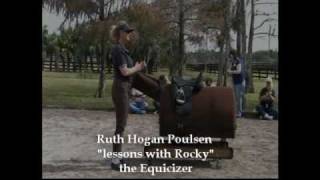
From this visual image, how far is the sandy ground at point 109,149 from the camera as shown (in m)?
5.33

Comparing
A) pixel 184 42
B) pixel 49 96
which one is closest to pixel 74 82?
pixel 49 96

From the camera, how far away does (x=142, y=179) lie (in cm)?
508

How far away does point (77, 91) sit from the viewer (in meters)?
12.7

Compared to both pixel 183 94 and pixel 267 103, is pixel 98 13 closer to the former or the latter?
pixel 267 103

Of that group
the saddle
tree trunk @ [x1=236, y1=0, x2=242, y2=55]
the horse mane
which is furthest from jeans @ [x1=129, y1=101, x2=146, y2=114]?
the saddle

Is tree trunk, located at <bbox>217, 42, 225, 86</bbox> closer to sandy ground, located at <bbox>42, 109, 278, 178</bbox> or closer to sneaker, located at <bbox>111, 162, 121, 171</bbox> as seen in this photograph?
sandy ground, located at <bbox>42, 109, 278, 178</bbox>

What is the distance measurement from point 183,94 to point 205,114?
1.07 ft

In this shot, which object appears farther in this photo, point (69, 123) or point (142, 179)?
point (69, 123)

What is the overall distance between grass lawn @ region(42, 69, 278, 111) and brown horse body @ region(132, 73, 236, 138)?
5043 mm

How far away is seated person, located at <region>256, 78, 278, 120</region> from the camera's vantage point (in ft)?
32.1
